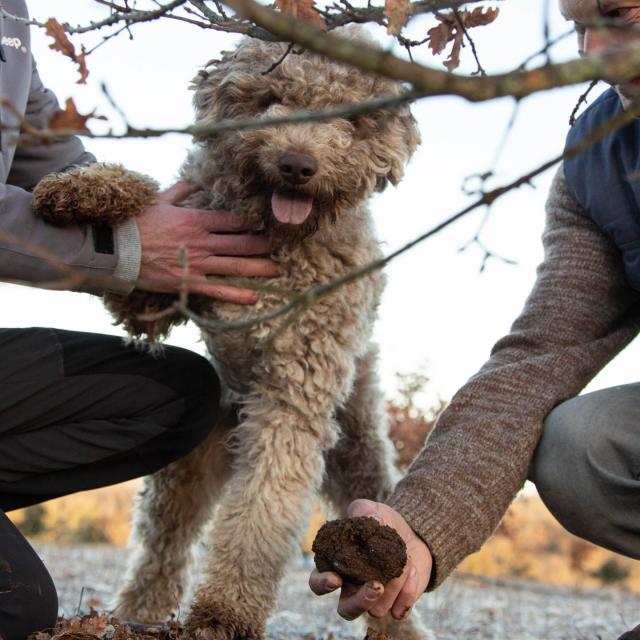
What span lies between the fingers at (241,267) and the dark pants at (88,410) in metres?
0.43

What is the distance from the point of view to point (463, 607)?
20.1 feet

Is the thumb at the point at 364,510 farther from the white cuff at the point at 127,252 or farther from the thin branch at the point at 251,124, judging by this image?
the thin branch at the point at 251,124

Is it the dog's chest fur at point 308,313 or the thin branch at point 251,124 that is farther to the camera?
the dog's chest fur at point 308,313

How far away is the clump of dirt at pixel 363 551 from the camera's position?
2.41m

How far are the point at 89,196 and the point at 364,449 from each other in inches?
67.2

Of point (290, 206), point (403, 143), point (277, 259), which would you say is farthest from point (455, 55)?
point (277, 259)

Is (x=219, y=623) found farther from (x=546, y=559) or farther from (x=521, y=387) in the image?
(x=546, y=559)

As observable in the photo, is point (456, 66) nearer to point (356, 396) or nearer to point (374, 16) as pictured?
point (374, 16)

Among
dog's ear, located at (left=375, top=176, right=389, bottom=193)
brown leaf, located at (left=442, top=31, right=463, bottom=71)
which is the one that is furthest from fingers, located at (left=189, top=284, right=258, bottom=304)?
brown leaf, located at (left=442, top=31, right=463, bottom=71)

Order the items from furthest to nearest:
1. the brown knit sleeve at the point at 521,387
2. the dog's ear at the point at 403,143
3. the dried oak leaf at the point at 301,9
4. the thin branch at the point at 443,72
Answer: the dog's ear at the point at 403,143
the brown knit sleeve at the point at 521,387
the dried oak leaf at the point at 301,9
the thin branch at the point at 443,72

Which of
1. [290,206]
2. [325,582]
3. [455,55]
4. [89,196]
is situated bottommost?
[325,582]

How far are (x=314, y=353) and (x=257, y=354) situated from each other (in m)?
0.23

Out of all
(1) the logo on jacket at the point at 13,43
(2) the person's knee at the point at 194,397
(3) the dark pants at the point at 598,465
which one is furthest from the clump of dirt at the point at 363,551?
(1) the logo on jacket at the point at 13,43

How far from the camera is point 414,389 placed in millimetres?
7938
